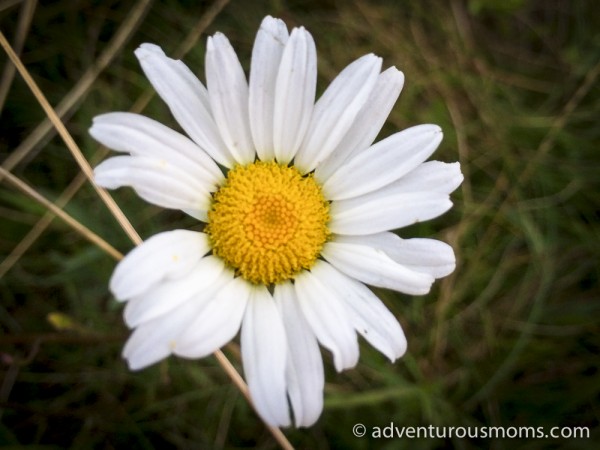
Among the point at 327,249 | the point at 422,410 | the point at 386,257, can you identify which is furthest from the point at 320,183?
the point at 422,410

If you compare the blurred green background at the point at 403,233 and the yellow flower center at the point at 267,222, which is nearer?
the yellow flower center at the point at 267,222

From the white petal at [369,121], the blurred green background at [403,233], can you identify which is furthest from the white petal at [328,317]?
the blurred green background at [403,233]

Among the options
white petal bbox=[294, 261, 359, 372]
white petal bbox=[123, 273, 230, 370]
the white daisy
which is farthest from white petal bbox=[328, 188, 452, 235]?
white petal bbox=[123, 273, 230, 370]

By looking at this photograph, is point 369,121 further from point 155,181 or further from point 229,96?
point 155,181

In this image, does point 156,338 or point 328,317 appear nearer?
point 156,338

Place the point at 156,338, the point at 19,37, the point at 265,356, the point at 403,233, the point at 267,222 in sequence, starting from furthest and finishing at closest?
1. the point at 403,233
2. the point at 19,37
3. the point at 267,222
4. the point at 265,356
5. the point at 156,338

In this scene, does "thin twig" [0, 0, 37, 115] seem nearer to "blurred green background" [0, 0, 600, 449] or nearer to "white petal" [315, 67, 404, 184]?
"blurred green background" [0, 0, 600, 449]

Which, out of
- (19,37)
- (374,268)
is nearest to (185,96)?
(374,268)

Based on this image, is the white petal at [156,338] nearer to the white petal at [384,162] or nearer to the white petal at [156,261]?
the white petal at [156,261]
